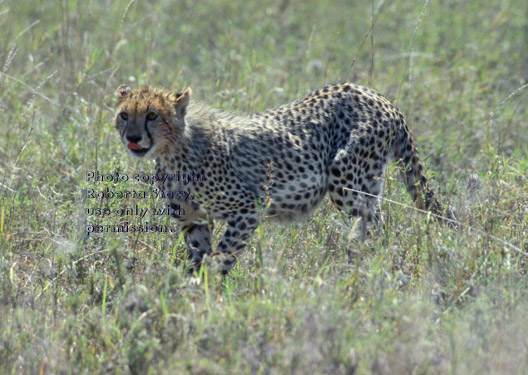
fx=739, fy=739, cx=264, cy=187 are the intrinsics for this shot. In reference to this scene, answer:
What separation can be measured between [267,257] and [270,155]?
4.01 ft

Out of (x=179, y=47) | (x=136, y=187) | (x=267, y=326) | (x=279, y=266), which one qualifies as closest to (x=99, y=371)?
(x=267, y=326)

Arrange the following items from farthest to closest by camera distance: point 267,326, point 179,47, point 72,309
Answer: point 179,47 → point 72,309 → point 267,326

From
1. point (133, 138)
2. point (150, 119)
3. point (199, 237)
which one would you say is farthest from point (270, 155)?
point (133, 138)

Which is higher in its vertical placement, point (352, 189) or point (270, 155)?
point (270, 155)

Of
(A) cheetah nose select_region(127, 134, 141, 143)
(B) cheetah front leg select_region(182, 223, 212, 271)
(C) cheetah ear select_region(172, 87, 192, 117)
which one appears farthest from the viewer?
(B) cheetah front leg select_region(182, 223, 212, 271)

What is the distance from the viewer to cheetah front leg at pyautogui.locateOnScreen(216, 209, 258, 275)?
4445mm

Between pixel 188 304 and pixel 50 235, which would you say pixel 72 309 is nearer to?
pixel 188 304

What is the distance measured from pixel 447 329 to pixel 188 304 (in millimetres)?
1217

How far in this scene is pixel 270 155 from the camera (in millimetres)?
4809

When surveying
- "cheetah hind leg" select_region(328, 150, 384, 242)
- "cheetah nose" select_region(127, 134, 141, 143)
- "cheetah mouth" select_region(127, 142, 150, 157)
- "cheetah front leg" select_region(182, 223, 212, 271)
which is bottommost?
"cheetah front leg" select_region(182, 223, 212, 271)

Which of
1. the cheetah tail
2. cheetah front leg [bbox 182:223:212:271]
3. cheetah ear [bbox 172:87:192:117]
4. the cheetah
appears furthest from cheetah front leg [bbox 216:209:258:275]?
the cheetah tail

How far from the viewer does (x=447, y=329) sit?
3.38m

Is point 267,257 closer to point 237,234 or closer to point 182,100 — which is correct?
point 237,234

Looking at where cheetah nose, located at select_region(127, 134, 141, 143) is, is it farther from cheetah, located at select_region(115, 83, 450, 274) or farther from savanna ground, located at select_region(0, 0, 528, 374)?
savanna ground, located at select_region(0, 0, 528, 374)
